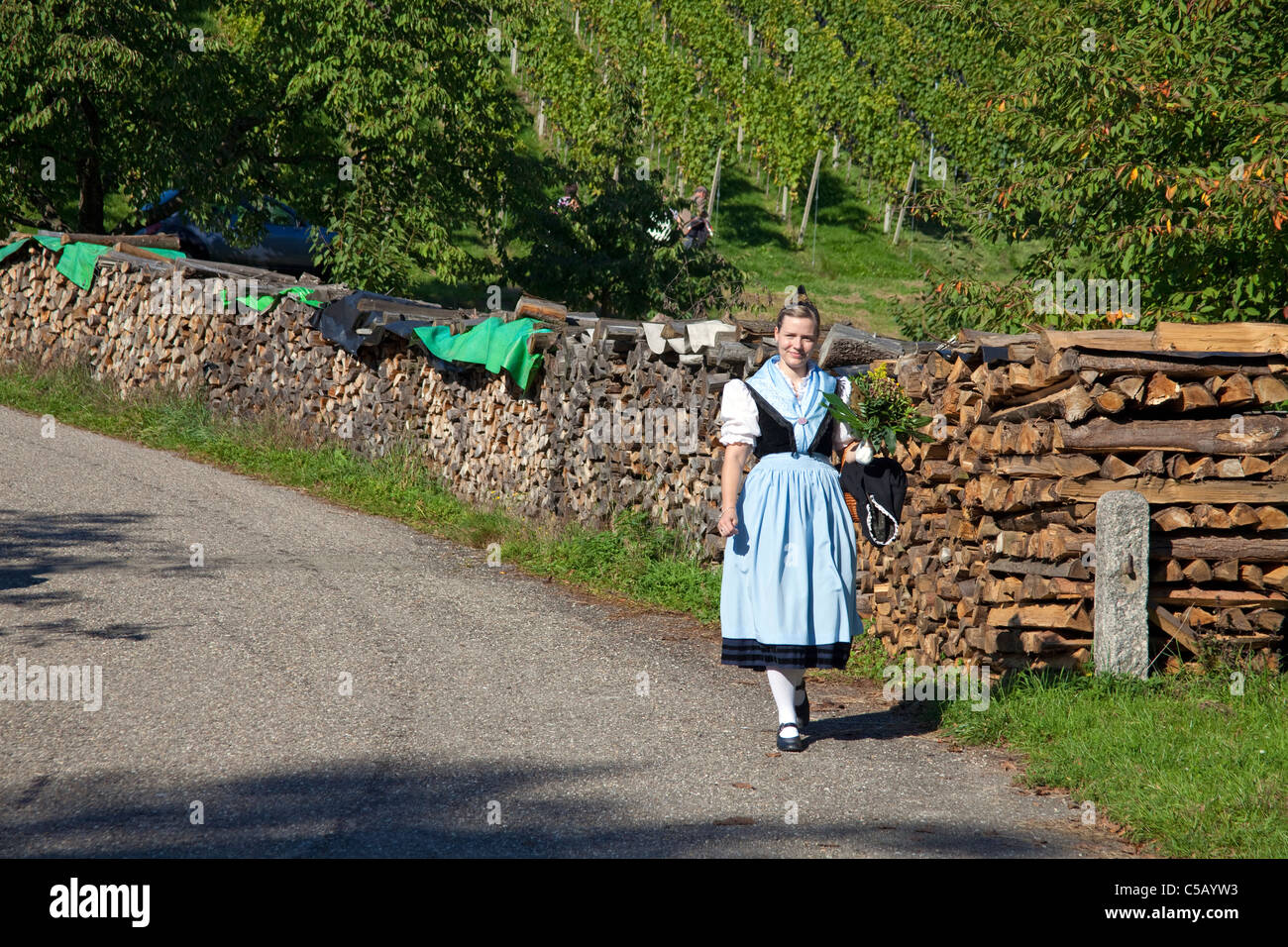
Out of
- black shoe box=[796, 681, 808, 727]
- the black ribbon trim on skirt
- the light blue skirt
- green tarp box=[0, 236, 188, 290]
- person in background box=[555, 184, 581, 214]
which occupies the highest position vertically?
person in background box=[555, 184, 581, 214]

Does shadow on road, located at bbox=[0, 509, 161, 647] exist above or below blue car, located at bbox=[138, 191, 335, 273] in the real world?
below

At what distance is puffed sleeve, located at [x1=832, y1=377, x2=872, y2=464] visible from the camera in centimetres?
533

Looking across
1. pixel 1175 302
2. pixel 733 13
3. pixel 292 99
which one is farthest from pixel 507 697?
pixel 733 13

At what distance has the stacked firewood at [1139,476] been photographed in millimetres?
5930

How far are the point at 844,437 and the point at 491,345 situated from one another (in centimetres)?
547

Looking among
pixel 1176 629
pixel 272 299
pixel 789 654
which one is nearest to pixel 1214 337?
pixel 1176 629

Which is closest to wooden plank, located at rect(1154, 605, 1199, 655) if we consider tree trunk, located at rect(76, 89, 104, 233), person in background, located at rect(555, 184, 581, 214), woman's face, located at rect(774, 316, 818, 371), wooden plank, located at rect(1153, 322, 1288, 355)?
wooden plank, located at rect(1153, 322, 1288, 355)

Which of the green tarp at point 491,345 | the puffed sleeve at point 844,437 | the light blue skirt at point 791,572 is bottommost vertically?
Answer: the light blue skirt at point 791,572

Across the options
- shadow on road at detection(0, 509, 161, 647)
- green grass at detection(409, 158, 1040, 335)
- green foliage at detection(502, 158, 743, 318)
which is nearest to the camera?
→ shadow on road at detection(0, 509, 161, 647)

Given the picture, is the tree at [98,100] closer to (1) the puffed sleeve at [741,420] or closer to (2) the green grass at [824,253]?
(2) the green grass at [824,253]

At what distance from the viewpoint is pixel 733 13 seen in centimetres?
5609

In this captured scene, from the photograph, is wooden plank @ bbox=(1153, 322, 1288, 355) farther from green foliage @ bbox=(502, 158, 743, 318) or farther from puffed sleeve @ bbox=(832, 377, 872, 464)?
green foliage @ bbox=(502, 158, 743, 318)

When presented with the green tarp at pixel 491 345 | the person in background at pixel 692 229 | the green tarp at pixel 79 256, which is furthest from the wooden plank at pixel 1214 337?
the person in background at pixel 692 229

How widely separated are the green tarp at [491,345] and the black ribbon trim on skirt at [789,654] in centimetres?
535
